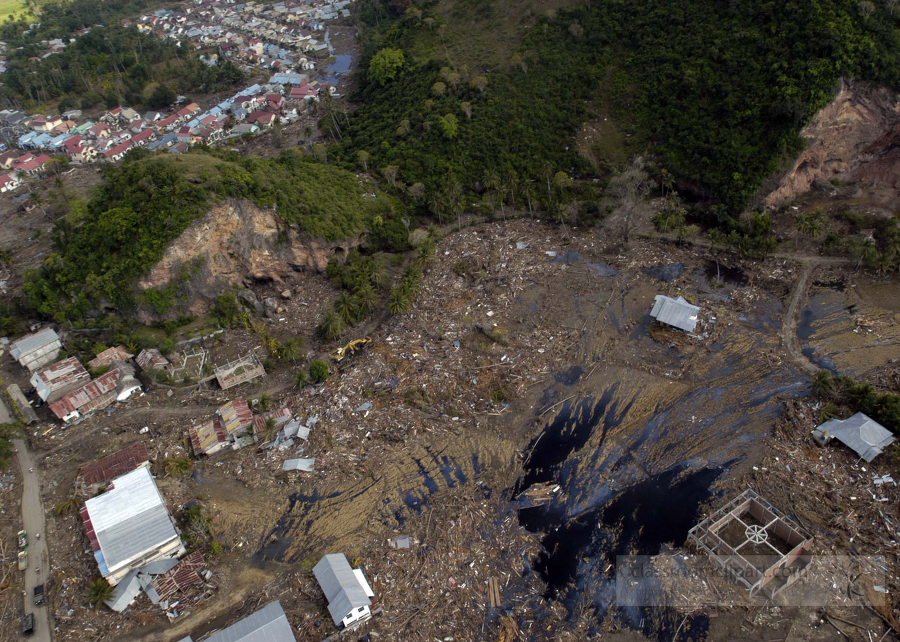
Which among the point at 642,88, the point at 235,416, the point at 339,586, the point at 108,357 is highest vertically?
the point at 642,88

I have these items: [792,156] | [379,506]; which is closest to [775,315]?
[792,156]

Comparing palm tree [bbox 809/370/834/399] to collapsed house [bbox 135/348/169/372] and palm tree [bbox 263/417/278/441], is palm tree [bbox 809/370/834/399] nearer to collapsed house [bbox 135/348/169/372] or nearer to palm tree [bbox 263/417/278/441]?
palm tree [bbox 263/417/278/441]

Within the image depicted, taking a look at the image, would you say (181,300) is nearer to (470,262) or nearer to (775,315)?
(470,262)

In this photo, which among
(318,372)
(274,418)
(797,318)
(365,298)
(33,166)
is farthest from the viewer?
(33,166)

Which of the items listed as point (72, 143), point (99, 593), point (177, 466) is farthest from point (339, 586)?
point (72, 143)

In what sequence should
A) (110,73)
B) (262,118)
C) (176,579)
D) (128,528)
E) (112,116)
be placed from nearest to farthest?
1. (176,579)
2. (128,528)
3. (262,118)
4. (112,116)
5. (110,73)

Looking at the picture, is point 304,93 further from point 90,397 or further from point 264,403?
point 264,403

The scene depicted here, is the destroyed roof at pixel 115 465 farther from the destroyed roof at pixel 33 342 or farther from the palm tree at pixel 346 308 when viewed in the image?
the palm tree at pixel 346 308
